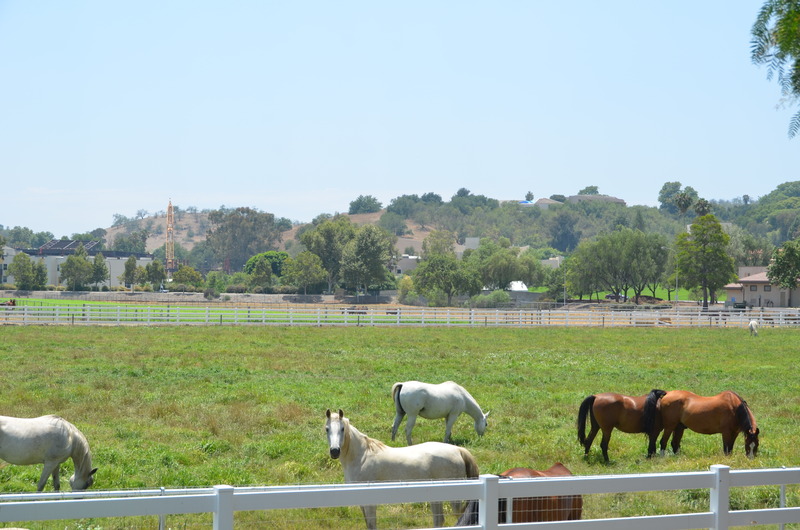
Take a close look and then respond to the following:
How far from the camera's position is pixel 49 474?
1004 centimetres

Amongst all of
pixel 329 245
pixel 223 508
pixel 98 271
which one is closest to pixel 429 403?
pixel 223 508

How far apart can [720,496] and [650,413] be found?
613 centimetres

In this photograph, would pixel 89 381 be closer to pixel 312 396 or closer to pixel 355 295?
pixel 312 396

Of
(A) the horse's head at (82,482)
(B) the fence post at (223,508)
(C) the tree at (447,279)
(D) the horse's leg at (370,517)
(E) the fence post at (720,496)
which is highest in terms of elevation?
(C) the tree at (447,279)

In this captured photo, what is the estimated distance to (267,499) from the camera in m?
5.25

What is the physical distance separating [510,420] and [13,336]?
24.9 meters

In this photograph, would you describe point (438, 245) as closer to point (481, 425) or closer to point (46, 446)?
point (481, 425)

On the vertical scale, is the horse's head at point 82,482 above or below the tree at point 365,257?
below

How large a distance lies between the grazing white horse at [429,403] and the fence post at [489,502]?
25.3 ft

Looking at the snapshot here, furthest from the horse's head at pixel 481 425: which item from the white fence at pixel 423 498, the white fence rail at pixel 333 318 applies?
the white fence rail at pixel 333 318

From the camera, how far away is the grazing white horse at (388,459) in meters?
8.49

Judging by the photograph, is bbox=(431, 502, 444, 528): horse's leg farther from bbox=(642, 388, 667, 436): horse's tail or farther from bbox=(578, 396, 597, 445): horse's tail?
bbox=(642, 388, 667, 436): horse's tail

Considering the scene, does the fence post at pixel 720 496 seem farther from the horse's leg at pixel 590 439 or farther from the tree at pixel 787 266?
the tree at pixel 787 266

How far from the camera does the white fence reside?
→ 494 cm
